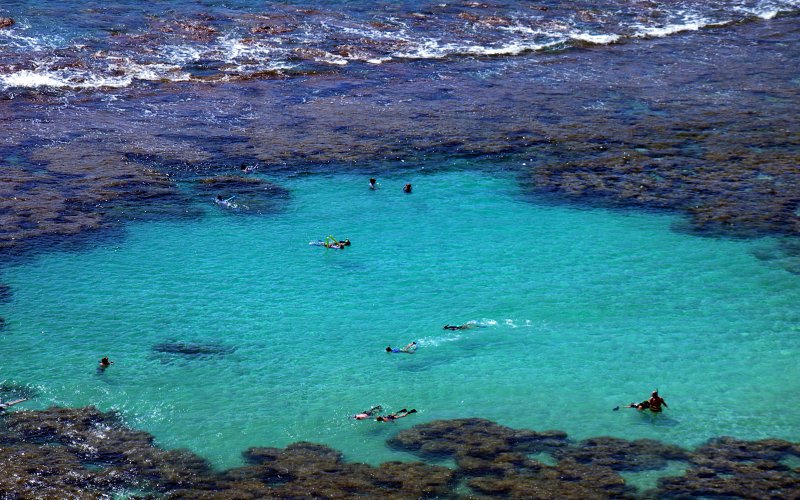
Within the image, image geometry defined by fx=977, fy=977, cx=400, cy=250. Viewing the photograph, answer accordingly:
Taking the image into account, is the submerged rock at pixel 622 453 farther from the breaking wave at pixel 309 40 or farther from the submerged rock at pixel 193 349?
the breaking wave at pixel 309 40

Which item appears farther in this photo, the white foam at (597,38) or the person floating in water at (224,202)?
the white foam at (597,38)

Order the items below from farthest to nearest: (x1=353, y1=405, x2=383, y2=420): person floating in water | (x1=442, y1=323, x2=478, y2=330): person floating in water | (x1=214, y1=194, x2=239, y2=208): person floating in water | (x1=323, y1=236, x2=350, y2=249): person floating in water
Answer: (x1=214, y1=194, x2=239, y2=208): person floating in water, (x1=323, y1=236, x2=350, y2=249): person floating in water, (x1=442, y1=323, x2=478, y2=330): person floating in water, (x1=353, y1=405, x2=383, y2=420): person floating in water

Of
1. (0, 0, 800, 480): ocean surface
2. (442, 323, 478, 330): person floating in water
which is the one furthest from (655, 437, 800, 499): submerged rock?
(442, 323, 478, 330): person floating in water

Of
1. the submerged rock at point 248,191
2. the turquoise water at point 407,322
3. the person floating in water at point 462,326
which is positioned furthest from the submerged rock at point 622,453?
the submerged rock at point 248,191

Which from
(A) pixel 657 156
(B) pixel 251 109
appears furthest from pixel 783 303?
(B) pixel 251 109

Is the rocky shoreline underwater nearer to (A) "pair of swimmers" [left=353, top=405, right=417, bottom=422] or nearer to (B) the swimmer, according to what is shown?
(A) "pair of swimmers" [left=353, top=405, right=417, bottom=422]

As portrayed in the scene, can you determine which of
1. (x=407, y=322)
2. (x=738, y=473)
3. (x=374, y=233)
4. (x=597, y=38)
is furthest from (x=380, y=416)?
Result: (x=597, y=38)

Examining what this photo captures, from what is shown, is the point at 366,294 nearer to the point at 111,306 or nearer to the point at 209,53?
the point at 111,306
